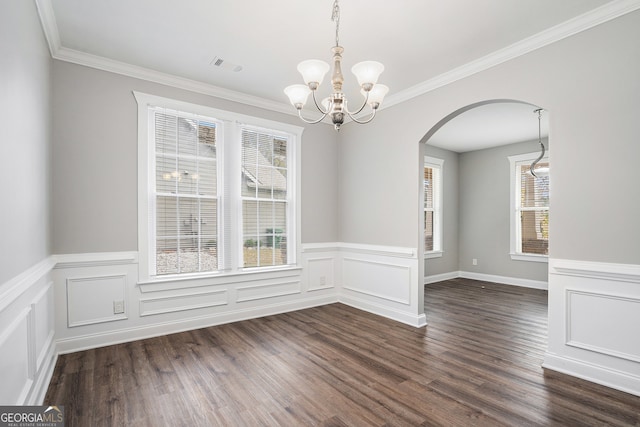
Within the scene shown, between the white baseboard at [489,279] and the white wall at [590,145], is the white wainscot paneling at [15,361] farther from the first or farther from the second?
the white baseboard at [489,279]

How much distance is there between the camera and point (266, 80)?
3.66m

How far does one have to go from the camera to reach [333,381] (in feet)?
8.20

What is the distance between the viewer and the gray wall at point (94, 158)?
9.80ft

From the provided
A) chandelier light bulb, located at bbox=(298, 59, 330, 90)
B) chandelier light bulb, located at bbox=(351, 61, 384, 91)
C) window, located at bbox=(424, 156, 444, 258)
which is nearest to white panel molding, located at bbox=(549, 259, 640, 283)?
chandelier light bulb, located at bbox=(351, 61, 384, 91)

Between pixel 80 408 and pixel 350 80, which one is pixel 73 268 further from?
pixel 350 80

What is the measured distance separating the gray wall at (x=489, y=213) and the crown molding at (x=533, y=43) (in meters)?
3.68

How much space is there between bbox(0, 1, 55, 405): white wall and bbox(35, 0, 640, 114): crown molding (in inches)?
9.9

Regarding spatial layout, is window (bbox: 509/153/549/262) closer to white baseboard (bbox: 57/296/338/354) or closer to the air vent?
white baseboard (bbox: 57/296/338/354)

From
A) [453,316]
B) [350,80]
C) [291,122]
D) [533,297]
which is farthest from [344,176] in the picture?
[533,297]

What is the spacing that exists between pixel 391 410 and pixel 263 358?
1.28 metres

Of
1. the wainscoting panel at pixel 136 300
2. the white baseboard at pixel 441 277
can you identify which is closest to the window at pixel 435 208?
the white baseboard at pixel 441 277

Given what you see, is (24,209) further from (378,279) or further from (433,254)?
(433,254)

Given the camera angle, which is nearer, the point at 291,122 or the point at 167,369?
the point at 167,369

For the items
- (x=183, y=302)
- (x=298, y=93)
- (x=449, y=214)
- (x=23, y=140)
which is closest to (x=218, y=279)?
(x=183, y=302)
